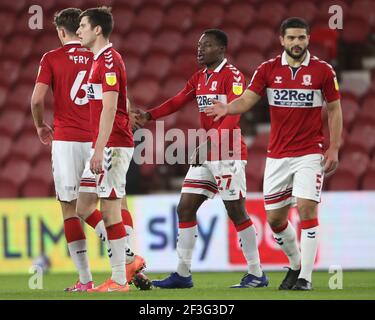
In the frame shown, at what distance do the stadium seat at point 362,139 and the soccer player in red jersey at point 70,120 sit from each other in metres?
4.87

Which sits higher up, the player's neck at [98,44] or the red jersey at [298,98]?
the player's neck at [98,44]

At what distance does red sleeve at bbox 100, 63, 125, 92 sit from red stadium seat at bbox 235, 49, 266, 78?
6001 millimetres

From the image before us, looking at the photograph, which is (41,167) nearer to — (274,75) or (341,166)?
(341,166)

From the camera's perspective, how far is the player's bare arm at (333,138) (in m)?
6.93

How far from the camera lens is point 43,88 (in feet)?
23.8

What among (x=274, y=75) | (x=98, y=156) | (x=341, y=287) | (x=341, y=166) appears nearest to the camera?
(x=98, y=156)

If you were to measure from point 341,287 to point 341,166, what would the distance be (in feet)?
12.6

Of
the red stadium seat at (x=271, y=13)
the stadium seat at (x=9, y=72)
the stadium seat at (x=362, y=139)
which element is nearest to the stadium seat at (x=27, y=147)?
the stadium seat at (x=9, y=72)

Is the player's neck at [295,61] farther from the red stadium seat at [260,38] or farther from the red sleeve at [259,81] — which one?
the red stadium seat at [260,38]

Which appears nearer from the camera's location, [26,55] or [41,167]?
[41,167]

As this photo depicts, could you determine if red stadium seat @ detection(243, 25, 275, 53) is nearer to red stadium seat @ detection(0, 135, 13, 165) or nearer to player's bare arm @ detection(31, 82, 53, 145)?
red stadium seat @ detection(0, 135, 13, 165)

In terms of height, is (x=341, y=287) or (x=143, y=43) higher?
(x=143, y=43)
